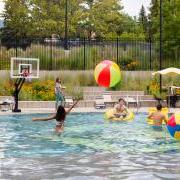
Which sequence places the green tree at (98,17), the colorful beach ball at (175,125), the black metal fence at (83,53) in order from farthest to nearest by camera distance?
the green tree at (98,17) → the black metal fence at (83,53) → the colorful beach ball at (175,125)

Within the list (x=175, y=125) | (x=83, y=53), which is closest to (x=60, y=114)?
(x=175, y=125)

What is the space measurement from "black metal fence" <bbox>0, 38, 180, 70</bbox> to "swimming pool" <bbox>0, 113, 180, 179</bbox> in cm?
1496

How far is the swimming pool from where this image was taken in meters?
10.8

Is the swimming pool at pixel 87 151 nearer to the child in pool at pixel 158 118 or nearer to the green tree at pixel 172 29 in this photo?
the child in pool at pixel 158 118

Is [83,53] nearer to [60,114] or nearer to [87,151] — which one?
[60,114]

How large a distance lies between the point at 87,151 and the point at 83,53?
912 inches

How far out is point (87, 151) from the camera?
45.4 feet

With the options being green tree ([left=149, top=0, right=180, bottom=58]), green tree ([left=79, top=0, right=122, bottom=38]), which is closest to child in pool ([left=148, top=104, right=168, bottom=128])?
green tree ([left=149, top=0, right=180, bottom=58])

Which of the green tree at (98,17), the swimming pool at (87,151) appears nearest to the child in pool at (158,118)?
the swimming pool at (87,151)

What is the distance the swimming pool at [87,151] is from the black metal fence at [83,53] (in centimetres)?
1496

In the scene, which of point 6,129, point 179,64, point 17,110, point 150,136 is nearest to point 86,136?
point 150,136

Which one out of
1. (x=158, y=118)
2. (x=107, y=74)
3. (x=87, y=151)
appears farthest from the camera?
(x=107, y=74)

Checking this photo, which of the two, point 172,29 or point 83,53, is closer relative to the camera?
point 83,53

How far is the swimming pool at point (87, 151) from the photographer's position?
10750 mm
